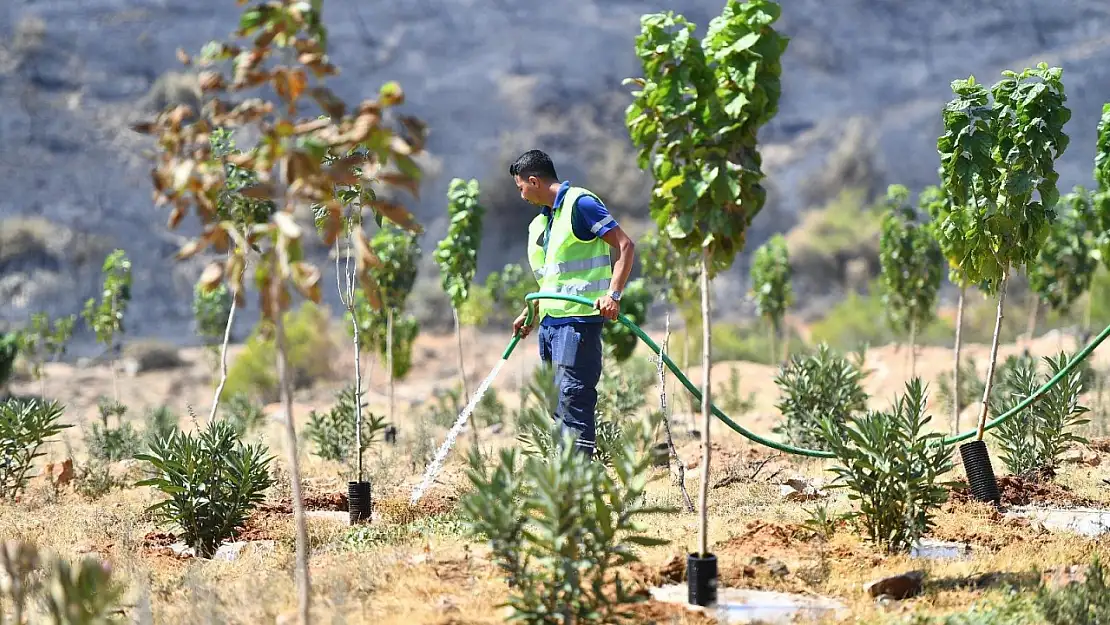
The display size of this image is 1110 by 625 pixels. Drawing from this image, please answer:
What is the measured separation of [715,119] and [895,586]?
2.28 m

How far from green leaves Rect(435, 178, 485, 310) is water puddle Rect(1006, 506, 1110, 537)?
5.81 m

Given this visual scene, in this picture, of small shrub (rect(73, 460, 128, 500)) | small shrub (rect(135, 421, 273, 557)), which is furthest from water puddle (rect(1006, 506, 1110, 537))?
small shrub (rect(73, 460, 128, 500))

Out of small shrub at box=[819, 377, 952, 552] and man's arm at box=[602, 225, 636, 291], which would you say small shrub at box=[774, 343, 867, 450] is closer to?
small shrub at box=[819, 377, 952, 552]

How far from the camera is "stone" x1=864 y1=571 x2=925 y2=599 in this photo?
199 inches

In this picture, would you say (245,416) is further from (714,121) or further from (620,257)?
(714,121)

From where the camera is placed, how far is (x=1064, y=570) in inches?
207

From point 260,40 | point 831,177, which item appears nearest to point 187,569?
point 260,40

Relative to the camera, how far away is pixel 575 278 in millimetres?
6188

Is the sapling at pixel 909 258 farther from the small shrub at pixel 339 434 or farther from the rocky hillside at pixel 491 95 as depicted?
the rocky hillside at pixel 491 95

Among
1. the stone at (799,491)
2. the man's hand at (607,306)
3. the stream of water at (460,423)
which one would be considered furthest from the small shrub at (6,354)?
the man's hand at (607,306)

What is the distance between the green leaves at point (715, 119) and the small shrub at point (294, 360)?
28.1 meters

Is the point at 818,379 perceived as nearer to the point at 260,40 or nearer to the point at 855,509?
the point at 855,509

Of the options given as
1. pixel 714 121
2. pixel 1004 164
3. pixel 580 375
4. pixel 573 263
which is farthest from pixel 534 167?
pixel 1004 164

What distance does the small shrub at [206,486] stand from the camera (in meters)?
6.59
